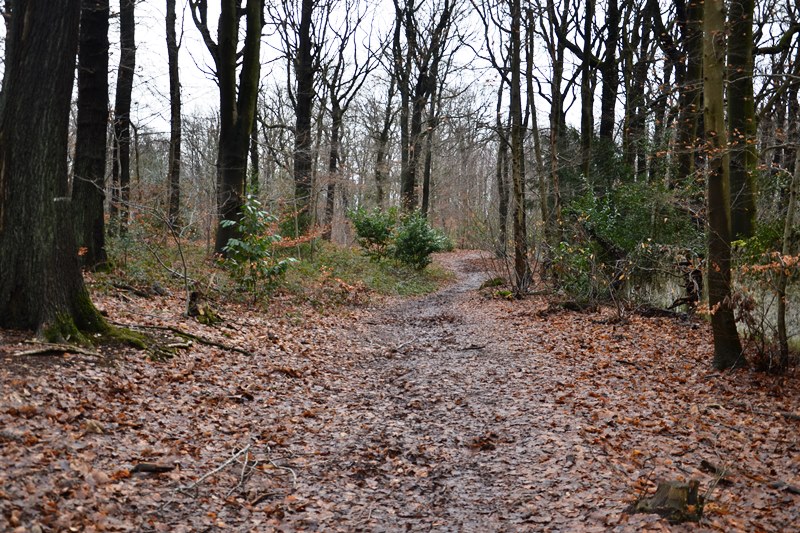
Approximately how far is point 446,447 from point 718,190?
488 centimetres

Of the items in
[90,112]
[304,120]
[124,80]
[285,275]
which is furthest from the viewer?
[304,120]

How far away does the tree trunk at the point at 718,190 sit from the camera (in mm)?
7293

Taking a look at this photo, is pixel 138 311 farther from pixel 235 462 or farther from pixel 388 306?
pixel 388 306

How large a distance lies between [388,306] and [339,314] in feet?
9.51

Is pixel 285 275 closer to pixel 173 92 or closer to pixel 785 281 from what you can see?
pixel 173 92

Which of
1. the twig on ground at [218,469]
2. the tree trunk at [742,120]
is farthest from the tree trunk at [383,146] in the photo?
the twig on ground at [218,469]

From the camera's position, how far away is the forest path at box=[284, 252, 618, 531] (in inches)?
179

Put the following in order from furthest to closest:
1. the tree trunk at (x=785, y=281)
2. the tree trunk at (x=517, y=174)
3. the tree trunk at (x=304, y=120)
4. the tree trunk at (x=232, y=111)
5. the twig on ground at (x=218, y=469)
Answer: the tree trunk at (x=304, y=120), the tree trunk at (x=517, y=174), the tree trunk at (x=232, y=111), the tree trunk at (x=785, y=281), the twig on ground at (x=218, y=469)

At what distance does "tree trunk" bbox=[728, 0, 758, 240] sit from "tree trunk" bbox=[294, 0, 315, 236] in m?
13.5

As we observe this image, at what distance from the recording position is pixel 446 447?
589 centimetres

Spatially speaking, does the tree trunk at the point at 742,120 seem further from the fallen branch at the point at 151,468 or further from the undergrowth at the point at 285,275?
the fallen branch at the point at 151,468

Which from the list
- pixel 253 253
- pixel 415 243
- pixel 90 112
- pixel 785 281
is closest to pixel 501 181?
pixel 415 243

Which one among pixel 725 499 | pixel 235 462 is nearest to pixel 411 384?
pixel 235 462

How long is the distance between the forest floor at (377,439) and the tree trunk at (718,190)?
62 cm
